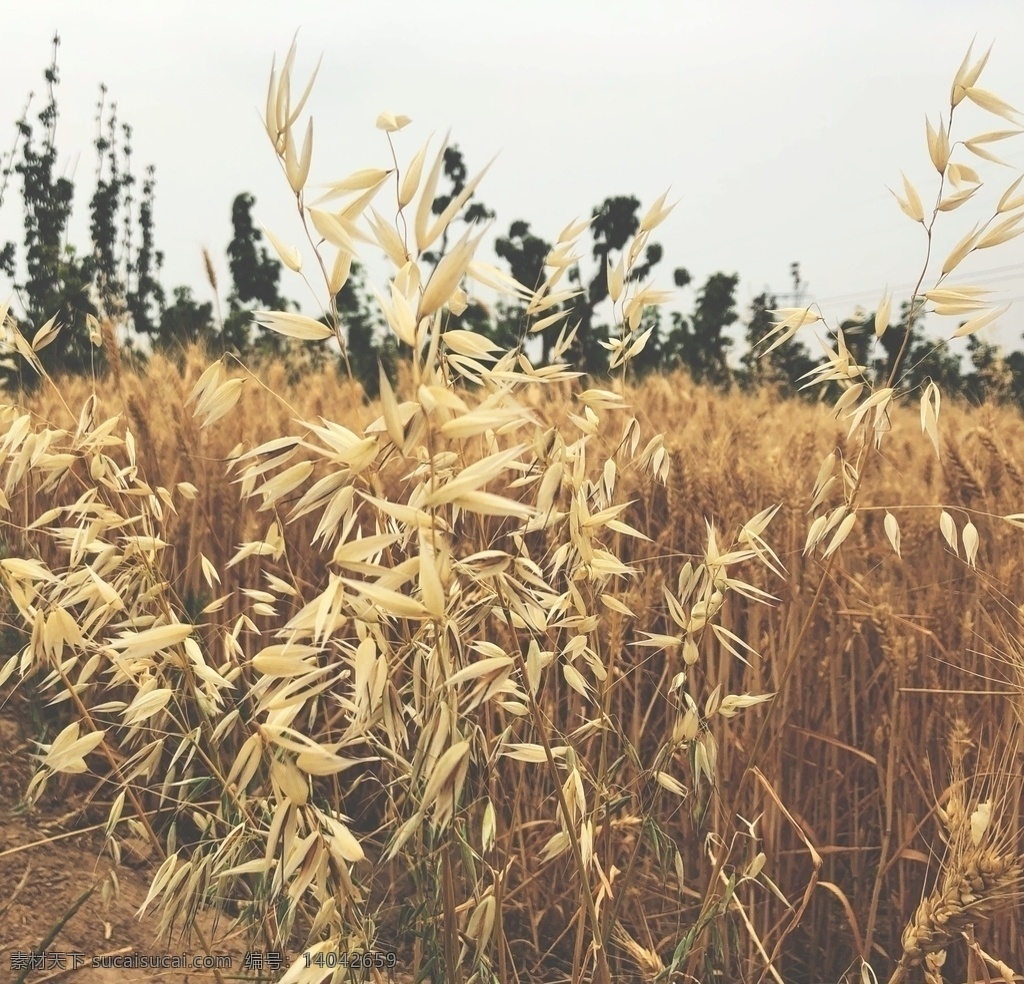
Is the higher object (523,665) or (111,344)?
(111,344)

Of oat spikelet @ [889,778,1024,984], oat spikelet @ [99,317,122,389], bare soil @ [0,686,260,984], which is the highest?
oat spikelet @ [99,317,122,389]

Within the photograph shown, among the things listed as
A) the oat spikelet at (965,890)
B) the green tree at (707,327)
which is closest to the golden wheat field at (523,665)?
the oat spikelet at (965,890)

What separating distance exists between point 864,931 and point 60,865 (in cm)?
121

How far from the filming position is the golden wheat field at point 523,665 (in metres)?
0.53

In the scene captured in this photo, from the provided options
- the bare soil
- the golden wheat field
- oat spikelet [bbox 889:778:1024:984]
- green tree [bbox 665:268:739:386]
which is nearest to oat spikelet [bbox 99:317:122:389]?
the golden wheat field

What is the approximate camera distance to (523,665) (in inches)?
26.3

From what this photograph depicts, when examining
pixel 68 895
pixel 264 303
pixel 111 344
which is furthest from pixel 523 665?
pixel 264 303

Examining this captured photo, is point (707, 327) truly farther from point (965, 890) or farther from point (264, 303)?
point (965, 890)

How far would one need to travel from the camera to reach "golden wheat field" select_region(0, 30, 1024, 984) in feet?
1.73

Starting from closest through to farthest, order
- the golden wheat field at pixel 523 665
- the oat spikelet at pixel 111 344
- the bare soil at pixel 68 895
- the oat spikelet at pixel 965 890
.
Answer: the golden wheat field at pixel 523 665
the oat spikelet at pixel 965 890
the bare soil at pixel 68 895
the oat spikelet at pixel 111 344

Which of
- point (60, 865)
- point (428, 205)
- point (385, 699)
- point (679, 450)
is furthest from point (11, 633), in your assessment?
point (428, 205)

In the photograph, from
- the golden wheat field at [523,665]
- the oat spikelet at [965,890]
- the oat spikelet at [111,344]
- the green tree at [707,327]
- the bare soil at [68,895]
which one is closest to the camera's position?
the golden wheat field at [523,665]

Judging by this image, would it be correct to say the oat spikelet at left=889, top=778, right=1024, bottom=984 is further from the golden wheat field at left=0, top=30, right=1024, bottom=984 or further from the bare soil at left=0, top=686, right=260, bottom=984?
the bare soil at left=0, top=686, right=260, bottom=984

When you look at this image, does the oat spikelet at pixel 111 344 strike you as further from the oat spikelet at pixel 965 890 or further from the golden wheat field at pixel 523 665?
the oat spikelet at pixel 965 890
